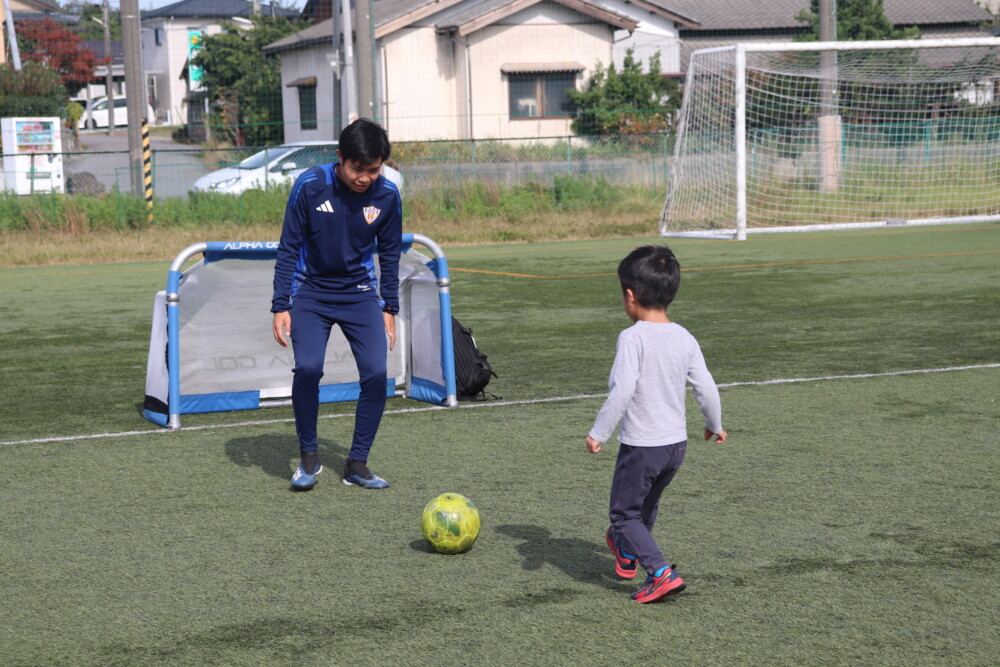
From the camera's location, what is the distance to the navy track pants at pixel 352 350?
19.3ft

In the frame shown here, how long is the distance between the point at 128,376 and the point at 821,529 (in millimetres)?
5917

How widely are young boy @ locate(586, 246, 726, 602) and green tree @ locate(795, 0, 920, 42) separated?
43.2m

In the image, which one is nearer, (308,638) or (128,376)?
(308,638)

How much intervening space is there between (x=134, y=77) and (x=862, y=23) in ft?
104

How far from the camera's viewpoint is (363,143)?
5.50 metres

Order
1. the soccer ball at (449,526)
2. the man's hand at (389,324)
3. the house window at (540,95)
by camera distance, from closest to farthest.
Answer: the soccer ball at (449,526) < the man's hand at (389,324) < the house window at (540,95)

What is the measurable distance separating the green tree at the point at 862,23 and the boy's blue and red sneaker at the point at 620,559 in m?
43.2

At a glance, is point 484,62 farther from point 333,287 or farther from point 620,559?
point 620,559

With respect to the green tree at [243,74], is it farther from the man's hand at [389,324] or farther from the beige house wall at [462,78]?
the man's hand at [389,324]

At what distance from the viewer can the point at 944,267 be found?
15422 mm

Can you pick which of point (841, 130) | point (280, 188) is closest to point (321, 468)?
point (280, 188)

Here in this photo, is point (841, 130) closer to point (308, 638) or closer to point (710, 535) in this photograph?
point (710, 535)

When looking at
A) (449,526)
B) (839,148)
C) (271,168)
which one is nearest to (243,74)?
(271,168)

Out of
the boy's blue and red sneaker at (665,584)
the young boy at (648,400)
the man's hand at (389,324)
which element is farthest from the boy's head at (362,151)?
the boy's blue and red sneaker at (665,584)
